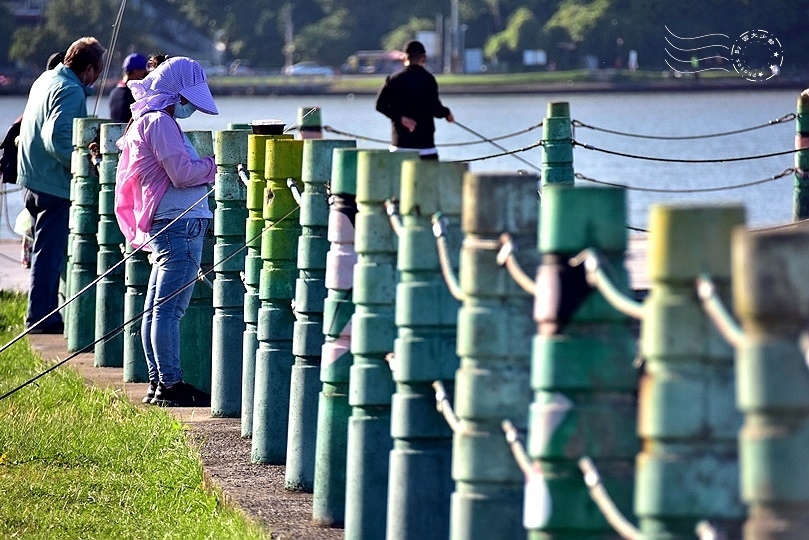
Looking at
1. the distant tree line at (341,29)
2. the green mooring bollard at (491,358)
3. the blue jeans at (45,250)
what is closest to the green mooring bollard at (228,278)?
the blue jeans at (45,250)

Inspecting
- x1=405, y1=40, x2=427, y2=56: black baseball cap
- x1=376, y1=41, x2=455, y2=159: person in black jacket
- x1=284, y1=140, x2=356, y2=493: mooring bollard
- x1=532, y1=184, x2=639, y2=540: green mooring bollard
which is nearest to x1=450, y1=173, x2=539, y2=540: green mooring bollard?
x1=532, y1=184, x2=639, y2=540: green mooring bollard

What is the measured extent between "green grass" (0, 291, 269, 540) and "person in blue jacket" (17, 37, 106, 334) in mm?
1990

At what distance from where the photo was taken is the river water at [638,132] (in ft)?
110

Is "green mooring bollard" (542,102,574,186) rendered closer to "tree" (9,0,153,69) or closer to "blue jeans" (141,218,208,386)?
"blue jeans" (141,218,208,386)

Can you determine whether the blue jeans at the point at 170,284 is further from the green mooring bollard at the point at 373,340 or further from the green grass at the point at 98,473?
the green mooring bollard at the point at 373,340

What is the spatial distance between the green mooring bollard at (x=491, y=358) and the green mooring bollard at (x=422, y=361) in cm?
44

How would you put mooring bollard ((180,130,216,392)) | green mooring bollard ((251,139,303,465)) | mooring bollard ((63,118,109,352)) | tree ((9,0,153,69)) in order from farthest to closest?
tree ((9,0,153,69)) < mooring bollard ((63,118,109,352)) < mooring bollard ((180,130,216,392)) < green mooring bollard ((251,139,303,465))

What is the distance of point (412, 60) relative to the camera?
1484 cm

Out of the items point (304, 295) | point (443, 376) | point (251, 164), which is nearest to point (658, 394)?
point (443, 376)

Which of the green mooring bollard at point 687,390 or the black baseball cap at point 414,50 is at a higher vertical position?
the black baseball cap at point 414,50

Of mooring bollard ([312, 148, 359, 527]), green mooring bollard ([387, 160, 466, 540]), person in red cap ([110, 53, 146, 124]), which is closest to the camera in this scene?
green mooring bollard ([387, 160, 466, 540])

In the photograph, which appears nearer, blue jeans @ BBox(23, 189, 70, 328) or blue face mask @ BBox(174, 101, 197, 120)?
blue face mask @ BBox(174, 101, 197, 120)

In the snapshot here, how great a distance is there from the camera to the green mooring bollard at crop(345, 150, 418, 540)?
509cm

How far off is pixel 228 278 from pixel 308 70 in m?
134
